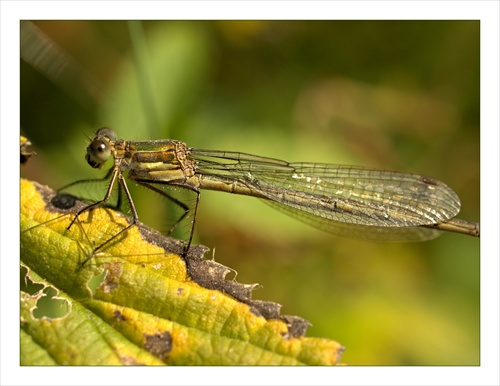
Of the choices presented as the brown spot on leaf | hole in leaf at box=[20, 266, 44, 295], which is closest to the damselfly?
hole in leaf at box=[20, 266, 44, 295]

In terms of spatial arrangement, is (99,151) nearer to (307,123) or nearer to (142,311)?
(142,311)

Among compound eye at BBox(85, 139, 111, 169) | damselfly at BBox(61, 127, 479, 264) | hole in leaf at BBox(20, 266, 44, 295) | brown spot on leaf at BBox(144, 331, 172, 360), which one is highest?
damselfly at BBox(61, 127, 479, 264)

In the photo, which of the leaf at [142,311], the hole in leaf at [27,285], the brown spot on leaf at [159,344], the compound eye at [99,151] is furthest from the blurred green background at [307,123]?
the brown spot on leaf at [159,344]

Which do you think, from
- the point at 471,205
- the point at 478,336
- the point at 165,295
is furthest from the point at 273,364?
the point at 471,205

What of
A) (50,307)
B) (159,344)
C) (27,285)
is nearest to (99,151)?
(27,285)

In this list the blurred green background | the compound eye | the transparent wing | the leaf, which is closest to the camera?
the leaf

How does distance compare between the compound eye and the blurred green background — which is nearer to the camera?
the compound eye

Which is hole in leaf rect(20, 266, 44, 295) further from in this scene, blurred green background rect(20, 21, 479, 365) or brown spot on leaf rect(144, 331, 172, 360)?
blurred green background rect(20, 21, 479, 365)

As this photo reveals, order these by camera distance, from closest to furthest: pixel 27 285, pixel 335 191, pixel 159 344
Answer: pixel 159 344
pixel 27 285
pixel 335 191
